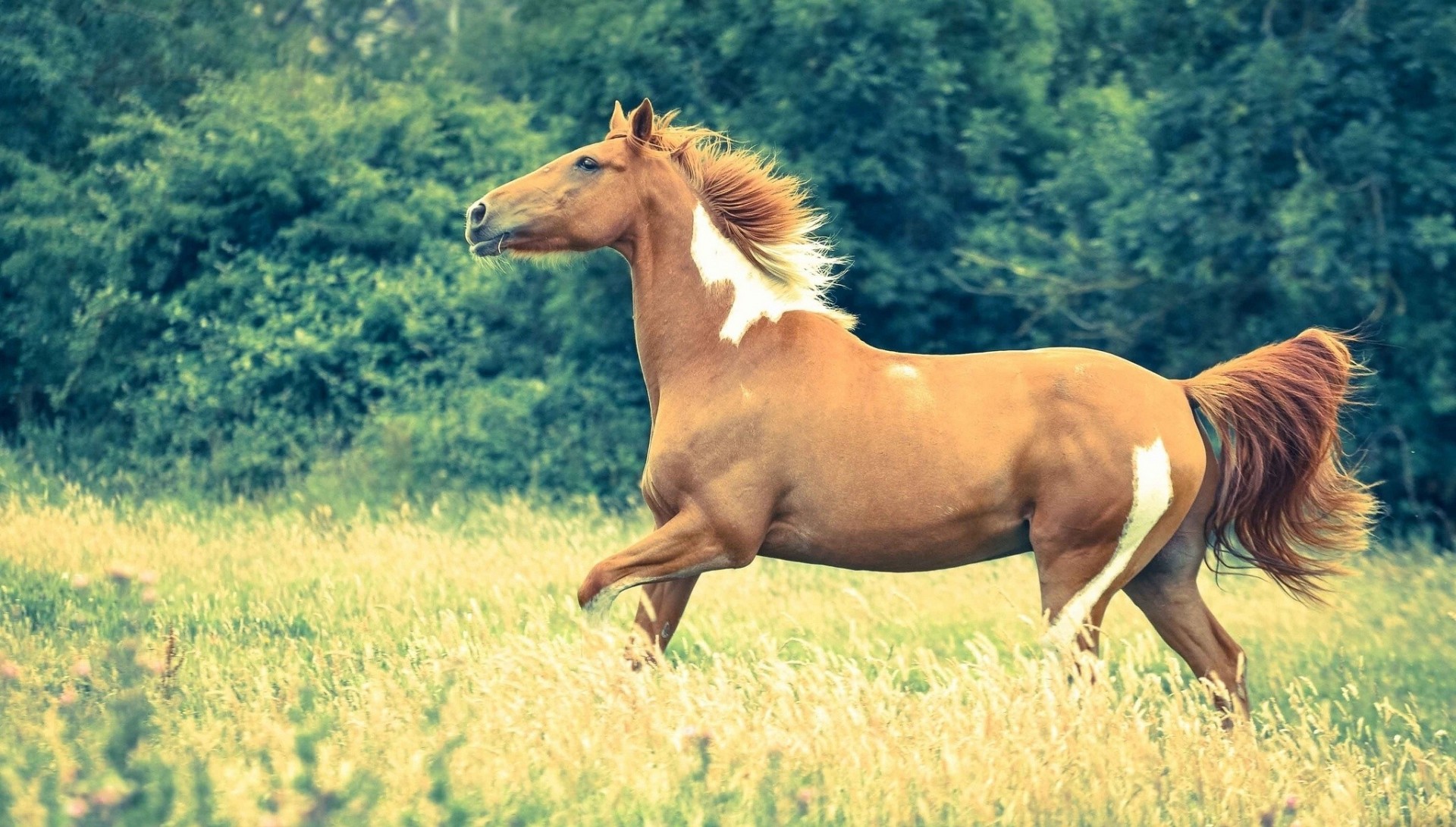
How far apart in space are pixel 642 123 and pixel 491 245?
2.60 feet

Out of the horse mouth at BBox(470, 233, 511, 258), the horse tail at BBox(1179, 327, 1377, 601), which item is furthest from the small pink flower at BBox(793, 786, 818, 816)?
the horse mouth at BBox(470, 233, 511, 258)

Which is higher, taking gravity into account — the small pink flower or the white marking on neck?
the white marking on neck

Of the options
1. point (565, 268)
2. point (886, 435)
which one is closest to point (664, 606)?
point (886, 435)

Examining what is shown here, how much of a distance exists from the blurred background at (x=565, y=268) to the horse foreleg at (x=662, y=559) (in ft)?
26.7

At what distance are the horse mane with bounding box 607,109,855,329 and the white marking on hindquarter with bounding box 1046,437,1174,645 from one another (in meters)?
1.32

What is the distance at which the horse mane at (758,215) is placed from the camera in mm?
6348

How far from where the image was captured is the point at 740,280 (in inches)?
248

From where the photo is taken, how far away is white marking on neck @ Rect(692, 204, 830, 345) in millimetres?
6246

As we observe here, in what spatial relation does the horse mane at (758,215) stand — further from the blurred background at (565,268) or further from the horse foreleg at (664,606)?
the blurred background at (565,268)

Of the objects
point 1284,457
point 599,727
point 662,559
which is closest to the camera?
point 599,727

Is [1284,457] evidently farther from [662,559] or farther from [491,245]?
[491,245]

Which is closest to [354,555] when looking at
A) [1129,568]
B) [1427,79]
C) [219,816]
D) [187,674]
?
[187,674]

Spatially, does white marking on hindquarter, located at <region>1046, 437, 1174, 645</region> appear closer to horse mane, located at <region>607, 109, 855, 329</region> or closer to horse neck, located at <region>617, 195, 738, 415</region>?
horse mane, located at <region>607, 109, 855, 329</region>

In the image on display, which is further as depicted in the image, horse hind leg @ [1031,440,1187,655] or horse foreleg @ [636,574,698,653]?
horse foreleg @ [636,574,698,653]
